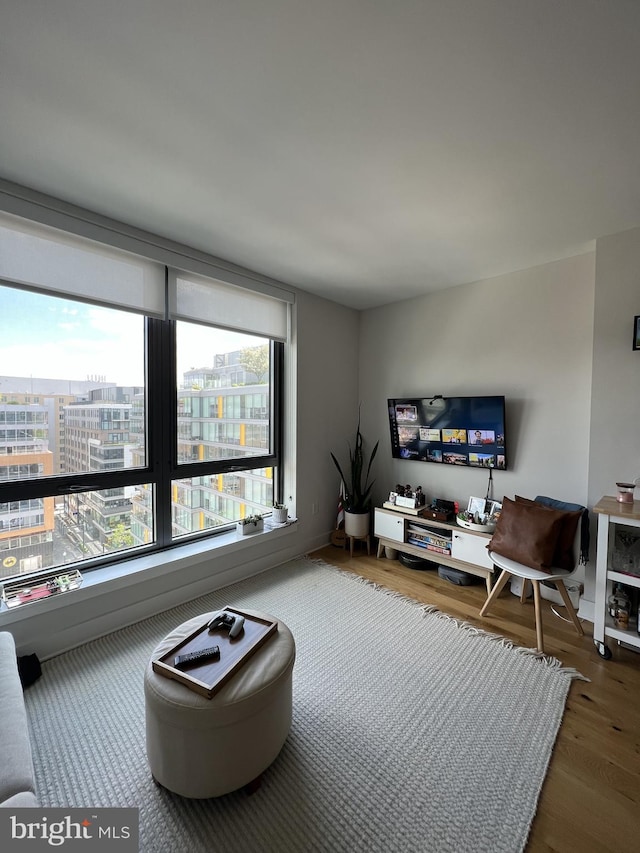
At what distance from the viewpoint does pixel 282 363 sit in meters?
3.56

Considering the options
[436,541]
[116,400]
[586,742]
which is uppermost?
[116,400]

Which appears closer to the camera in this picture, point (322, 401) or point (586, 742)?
point (586, 742)

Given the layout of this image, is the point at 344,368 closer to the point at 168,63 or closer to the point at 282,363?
the point at 282,363

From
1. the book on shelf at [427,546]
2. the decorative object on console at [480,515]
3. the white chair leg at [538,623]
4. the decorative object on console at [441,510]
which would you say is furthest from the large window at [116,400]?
the white chair leg at [538,623]

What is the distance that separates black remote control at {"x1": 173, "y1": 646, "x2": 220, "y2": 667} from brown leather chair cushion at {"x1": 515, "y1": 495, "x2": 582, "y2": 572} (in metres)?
2.14

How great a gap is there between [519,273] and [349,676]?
3260mm

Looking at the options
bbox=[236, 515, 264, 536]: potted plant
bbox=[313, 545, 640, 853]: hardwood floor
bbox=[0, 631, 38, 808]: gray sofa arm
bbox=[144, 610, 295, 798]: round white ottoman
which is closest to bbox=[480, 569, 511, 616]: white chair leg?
bbox=[313, 545, 640, 853]: hardwood floor

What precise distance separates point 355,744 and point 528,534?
1.63 meters

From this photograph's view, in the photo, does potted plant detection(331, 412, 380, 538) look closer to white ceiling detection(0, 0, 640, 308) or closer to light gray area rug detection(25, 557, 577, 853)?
light gray area rug detection(25, 557, 577, 853)

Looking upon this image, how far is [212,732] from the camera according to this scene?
122 centimetres

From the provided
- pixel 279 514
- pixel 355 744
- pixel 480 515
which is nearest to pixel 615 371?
pixel 480 515

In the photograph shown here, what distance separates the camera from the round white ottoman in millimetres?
1225

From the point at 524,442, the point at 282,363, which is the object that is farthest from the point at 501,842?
the point at 282,363

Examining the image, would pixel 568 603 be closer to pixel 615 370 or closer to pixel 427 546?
pixel 427 546
